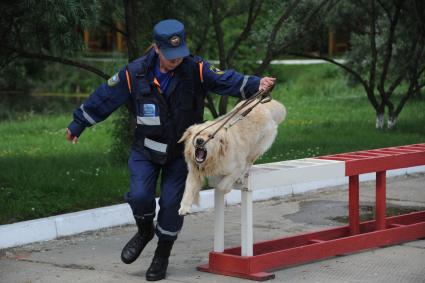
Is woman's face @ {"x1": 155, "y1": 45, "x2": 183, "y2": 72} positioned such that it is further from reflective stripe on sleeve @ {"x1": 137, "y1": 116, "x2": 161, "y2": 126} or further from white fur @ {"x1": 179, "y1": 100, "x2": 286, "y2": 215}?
white fur @ {"x1": 179, "y1": 100, "x2": 286, "y2": 215}

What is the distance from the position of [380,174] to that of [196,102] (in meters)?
1.74

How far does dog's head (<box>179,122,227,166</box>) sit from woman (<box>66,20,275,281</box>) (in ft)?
1.08

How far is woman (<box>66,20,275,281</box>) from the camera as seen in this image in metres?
5.91

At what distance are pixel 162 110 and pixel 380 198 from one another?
6.75ft

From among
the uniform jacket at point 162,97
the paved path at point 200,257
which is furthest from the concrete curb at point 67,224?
the uniform jacket at point 162,97

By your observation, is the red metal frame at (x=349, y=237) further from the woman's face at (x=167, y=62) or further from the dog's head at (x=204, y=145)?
the woman's face at (x=167, y=62)

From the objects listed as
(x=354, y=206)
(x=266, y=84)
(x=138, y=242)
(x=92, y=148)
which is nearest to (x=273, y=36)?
(x=92, y=148)

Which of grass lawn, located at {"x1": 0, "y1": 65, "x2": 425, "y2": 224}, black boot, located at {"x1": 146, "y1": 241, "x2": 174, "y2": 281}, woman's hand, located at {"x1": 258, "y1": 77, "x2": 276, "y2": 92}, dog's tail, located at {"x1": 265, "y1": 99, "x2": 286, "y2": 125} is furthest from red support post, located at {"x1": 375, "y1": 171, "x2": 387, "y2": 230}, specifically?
grass lawn, located at {"x1": 0, "y1": 65, "x2": 425, "y2": 224}

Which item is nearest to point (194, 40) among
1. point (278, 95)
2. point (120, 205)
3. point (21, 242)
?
point (120, 205)

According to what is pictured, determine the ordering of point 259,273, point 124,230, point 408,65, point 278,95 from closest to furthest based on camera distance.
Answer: point 259,273
point 124,230
point 408,65
point 278,95

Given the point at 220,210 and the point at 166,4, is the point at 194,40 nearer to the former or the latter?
the point at 166,4

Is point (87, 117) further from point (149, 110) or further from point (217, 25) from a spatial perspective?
point (217, 25)

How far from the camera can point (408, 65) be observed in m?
14.8

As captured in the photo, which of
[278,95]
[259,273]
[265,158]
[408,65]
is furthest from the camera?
[278,95]
